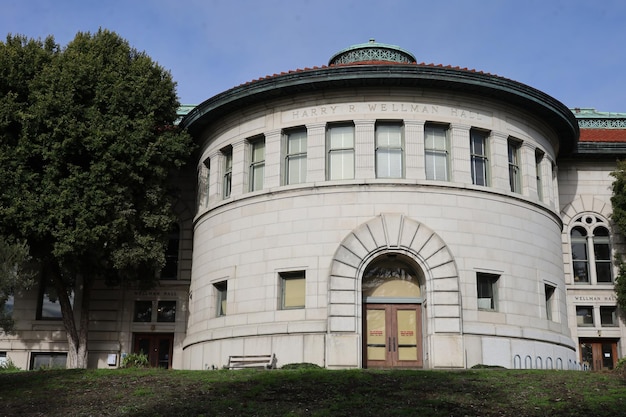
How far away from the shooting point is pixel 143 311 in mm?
32031

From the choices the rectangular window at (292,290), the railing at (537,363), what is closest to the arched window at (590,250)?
the railing at (537,363)

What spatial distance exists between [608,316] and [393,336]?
39.8ft

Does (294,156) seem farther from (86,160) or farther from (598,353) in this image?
(598,353)

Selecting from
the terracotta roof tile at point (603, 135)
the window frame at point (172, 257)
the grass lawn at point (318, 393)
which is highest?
the terracotta roof tile at point (603, 135)

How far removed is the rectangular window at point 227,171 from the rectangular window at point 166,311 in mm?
5697

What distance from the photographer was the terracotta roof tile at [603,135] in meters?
35.9

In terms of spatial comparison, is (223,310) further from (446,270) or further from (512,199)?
(512,199)

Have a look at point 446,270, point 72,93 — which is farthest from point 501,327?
point 72,93

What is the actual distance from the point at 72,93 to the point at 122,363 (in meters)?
10.4

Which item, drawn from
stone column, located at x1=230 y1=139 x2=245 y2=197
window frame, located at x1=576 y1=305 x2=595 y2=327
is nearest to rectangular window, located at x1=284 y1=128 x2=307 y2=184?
stone column, located at x1=230 y1=139 x2=245 y2=197

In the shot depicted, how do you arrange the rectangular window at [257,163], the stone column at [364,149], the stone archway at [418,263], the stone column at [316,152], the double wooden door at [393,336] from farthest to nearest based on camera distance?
the rectangular window at [257,163] < the stone column at [316,152] < the stone column at [364,149] < the double wooden door at [393,336] < the stone archway at [418,263]

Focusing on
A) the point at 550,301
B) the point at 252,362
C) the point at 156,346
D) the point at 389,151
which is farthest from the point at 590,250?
the point at 156,346

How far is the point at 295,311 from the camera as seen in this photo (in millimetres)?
25484

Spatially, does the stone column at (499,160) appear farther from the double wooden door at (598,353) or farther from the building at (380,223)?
the double wooden door at (598,353)
